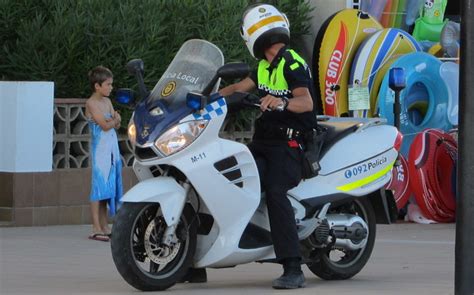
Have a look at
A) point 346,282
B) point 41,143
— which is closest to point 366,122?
point 346,282

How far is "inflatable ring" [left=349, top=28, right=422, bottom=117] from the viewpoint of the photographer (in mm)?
15438

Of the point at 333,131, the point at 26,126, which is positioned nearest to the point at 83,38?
the point at 26,126

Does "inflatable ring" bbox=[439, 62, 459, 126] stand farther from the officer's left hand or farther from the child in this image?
the officer's left hand

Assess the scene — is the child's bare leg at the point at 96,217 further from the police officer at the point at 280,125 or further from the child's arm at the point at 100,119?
the police officer at the point at 280,125

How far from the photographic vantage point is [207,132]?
8547mm

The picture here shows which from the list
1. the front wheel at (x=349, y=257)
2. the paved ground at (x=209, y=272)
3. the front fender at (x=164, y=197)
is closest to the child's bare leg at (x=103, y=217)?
the paved ground at (x=209, y=272)

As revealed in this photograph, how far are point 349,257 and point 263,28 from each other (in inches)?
73.6

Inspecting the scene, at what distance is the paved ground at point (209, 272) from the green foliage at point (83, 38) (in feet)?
5.74

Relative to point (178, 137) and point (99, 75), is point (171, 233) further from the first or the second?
point (99, 75)

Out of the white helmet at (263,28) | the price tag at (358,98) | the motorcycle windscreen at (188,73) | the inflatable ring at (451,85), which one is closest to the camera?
the motorcycle windscreen at (188,73)

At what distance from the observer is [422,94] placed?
16.1 meters

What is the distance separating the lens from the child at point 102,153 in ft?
40.8

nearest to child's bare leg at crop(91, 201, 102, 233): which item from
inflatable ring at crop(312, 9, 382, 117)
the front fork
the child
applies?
the child

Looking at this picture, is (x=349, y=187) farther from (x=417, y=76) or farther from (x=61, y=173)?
(x=417, y=76)
